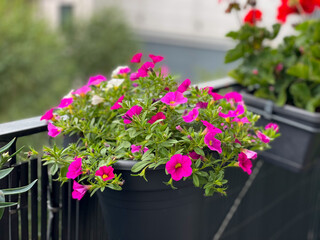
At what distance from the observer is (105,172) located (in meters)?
0.88

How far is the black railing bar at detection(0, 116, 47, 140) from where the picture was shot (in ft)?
3.18

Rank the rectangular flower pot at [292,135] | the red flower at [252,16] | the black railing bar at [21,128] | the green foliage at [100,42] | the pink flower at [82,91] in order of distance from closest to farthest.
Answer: the black railing bar at [21,128], the pink flower at [82,91], the rectangular flower pot at [292,135], the red flower at [252,16], the green foliage at [100,42]

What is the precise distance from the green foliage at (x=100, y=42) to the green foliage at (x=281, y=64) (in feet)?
25.6

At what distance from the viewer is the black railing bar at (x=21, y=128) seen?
38.2 inches

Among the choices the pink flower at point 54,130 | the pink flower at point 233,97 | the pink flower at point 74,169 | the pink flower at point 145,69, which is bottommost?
the pink flower at point 74,169

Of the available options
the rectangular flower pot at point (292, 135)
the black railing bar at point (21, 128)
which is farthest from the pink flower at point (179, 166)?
the rectangular flower pot at point (292, 135)

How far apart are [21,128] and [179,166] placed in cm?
37

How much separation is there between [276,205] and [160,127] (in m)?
1.02

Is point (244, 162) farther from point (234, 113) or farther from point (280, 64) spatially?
point (280, 64)

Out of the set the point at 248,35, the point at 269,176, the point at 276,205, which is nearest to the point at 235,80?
the point at 248,35

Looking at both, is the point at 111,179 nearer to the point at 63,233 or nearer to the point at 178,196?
the point at 178,196

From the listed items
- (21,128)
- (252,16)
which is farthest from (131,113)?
(252,16)

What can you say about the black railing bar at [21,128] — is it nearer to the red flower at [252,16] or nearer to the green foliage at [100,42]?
the red flower at [252,16]

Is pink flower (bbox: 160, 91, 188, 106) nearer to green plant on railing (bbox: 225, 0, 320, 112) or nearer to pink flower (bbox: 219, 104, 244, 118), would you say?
pink flower (bbox: 219, 104, 244, 118)
